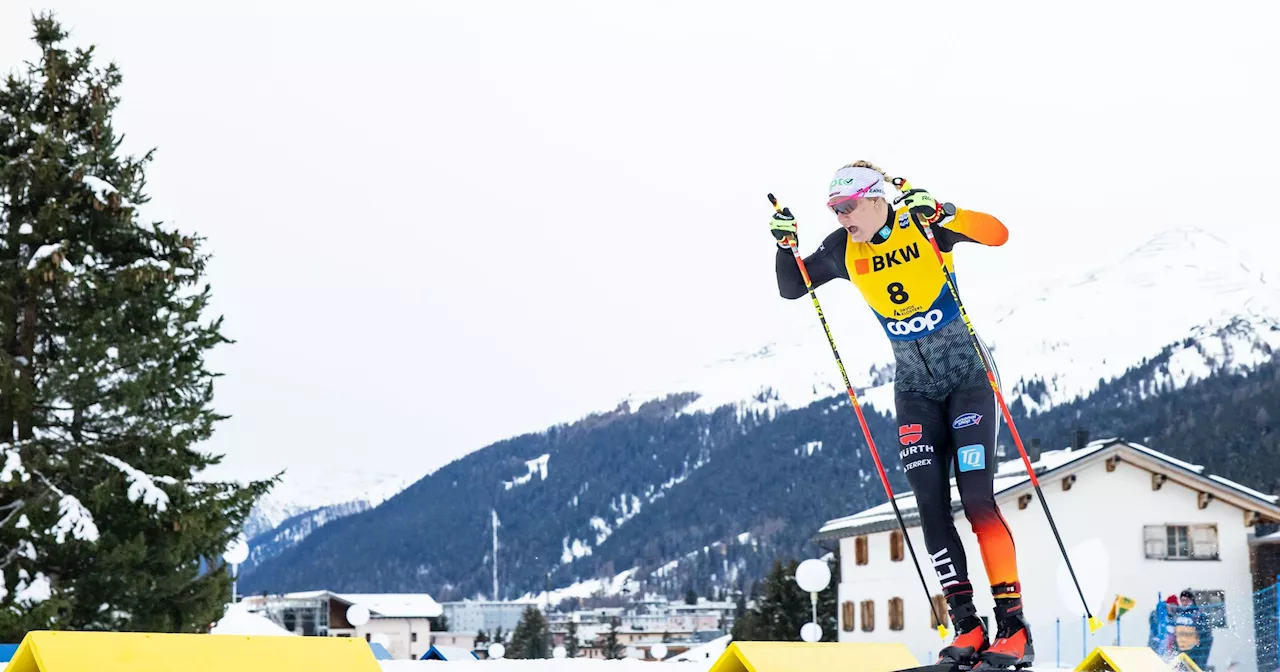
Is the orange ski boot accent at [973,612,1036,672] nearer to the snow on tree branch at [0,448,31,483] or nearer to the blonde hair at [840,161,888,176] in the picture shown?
the blonde hair at [840,161,888,176]

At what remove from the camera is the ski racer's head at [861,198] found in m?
4.80

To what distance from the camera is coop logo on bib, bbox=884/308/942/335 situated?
4.71 meters

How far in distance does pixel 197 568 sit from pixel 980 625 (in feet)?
48.2

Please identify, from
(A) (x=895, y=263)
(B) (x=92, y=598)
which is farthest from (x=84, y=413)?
(A) (x=895, y=263)

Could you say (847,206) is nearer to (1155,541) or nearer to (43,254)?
(43,254)

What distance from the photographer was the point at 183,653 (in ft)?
10.1

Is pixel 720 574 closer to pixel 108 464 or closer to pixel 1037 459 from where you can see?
pixel 1037 459

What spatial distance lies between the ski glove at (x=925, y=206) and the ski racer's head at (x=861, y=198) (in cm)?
15

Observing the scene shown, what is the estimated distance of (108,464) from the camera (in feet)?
53.1

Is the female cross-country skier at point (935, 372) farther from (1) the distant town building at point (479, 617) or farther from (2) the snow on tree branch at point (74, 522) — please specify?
(1) the distant town building at point (479, 617)

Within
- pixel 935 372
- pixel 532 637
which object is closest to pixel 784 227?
pixel 935 372

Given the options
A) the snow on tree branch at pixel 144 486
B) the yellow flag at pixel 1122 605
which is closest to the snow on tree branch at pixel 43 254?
the snow on tree branch at pixel 144 486

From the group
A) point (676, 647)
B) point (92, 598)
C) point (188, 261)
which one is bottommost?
point (676, 647)

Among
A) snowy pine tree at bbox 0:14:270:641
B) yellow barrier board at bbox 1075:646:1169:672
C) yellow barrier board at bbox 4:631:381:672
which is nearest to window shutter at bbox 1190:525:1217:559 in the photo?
snowy pine tree at bbox 0:14:270:641
